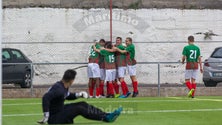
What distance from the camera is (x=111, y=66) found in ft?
85.7

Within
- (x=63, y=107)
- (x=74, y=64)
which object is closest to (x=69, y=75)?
(x=63, y=107)

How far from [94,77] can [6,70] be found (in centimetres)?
367

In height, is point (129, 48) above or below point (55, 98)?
above

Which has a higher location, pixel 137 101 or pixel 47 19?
pixel 47 19

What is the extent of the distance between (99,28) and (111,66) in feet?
37.2

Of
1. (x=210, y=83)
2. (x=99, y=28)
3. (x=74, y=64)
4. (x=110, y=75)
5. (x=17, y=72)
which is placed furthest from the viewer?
(x=99, y=28)

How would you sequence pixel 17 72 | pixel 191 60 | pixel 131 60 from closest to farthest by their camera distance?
pixel 191 60
pixel 131 60
pixel 17 72

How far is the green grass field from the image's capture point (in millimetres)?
16391

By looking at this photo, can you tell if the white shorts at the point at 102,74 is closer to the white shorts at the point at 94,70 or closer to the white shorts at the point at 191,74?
the white shorts at the point at 94,70

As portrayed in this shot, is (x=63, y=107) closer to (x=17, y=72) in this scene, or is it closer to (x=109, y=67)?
(x=109, y=67)

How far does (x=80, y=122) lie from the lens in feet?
53.5

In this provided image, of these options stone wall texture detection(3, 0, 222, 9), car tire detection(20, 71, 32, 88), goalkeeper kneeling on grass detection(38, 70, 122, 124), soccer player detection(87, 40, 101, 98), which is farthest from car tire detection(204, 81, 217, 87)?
goalkeeper kneeling on grass detection(38, 70, 122, 124)

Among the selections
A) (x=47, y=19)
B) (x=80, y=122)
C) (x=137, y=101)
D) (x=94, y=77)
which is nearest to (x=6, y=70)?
(x=94, y=77)

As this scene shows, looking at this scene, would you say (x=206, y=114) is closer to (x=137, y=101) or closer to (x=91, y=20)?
(x=137, y=101)
